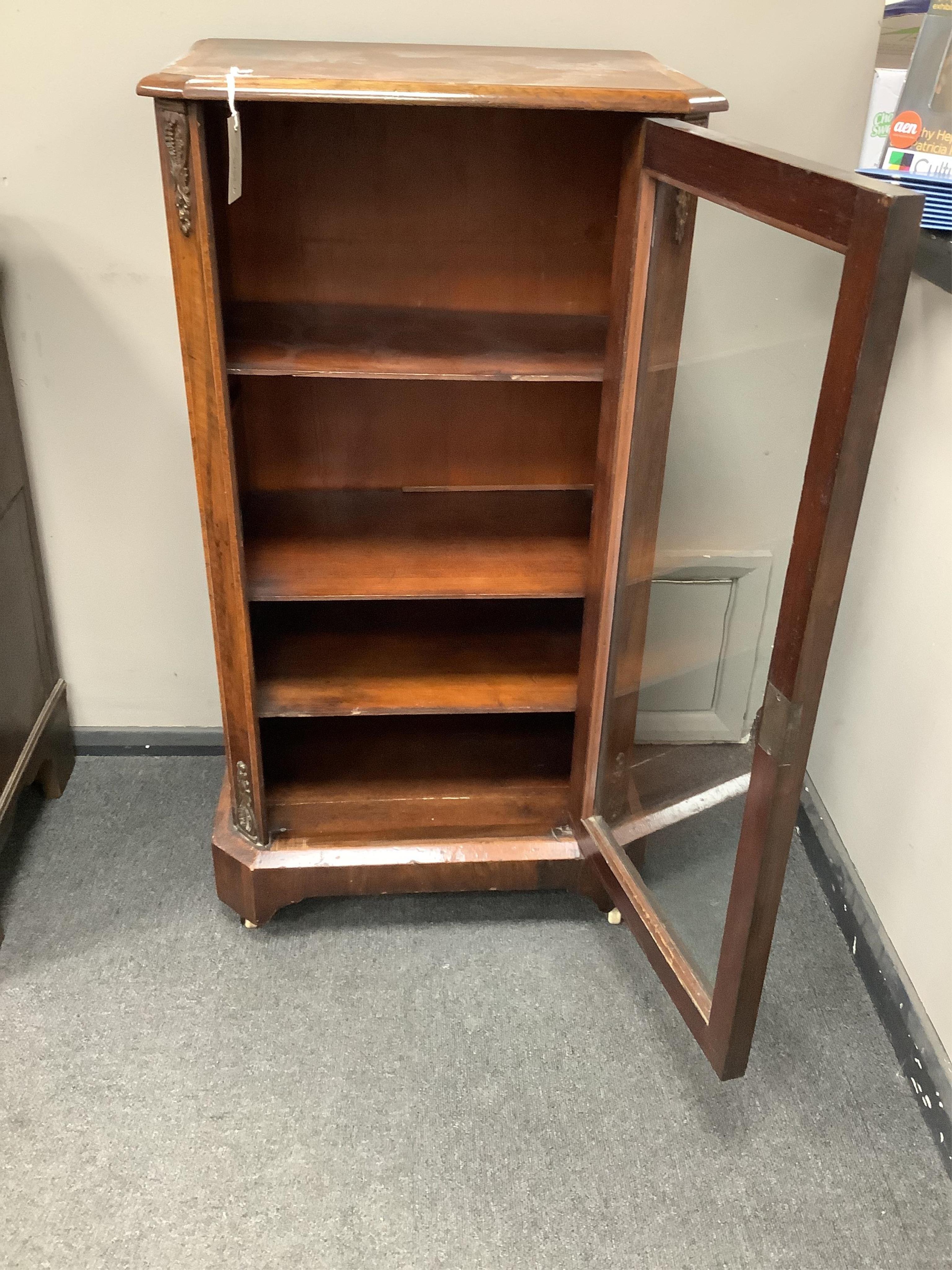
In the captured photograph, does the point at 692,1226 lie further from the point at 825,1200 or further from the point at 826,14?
the point at 826,14

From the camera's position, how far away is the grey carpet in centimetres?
110

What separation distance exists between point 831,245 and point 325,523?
828 millimetres

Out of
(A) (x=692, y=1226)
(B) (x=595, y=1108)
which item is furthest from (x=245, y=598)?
(A) (x=692, y=1226)

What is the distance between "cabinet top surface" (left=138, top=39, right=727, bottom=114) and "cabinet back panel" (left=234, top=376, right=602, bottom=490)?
394 millimetres

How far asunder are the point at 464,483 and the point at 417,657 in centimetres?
26

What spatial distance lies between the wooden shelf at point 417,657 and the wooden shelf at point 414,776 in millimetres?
139

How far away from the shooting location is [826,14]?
4.28 ft

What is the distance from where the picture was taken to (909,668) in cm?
133

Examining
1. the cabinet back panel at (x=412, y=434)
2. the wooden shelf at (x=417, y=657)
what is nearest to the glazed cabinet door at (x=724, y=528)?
the wooden shelf at (x=417, y=657)

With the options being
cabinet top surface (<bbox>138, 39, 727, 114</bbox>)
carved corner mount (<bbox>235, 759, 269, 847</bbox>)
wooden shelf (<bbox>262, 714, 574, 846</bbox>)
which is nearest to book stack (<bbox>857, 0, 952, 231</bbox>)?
cabinet top surface (<bbox>138, 39, 727, 114</bbox>)

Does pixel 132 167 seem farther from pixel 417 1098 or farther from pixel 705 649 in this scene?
pixel 417 1098

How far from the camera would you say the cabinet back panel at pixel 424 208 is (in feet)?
4.11

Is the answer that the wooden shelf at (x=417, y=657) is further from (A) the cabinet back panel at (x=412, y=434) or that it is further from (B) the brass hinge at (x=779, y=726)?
(B) the brass hinge at (x=779, y=726)

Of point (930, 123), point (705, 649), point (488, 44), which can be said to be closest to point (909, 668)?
Answer: point (705, 649)
